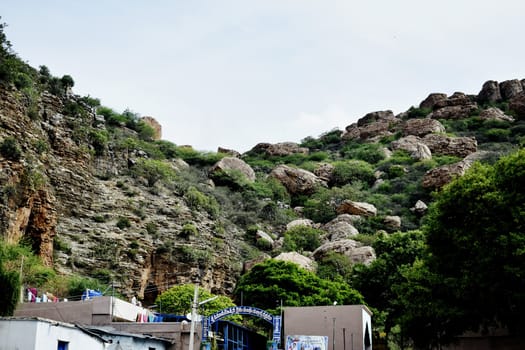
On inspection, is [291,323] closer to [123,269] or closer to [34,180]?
[123,269]

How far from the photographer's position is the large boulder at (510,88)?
393 ft

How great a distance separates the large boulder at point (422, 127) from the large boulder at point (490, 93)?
19.3 meters

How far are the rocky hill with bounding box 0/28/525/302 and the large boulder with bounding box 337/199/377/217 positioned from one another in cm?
15

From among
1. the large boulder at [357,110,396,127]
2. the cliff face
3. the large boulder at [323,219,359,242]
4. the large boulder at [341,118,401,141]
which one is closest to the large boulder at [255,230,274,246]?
the cliff face

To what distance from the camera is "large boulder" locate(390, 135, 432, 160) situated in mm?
96875

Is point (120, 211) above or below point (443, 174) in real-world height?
below

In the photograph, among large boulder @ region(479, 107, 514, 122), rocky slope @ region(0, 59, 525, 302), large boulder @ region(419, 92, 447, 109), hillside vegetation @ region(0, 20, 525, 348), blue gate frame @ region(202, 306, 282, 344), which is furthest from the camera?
large boulder @ region(419, 92, 447, 109)

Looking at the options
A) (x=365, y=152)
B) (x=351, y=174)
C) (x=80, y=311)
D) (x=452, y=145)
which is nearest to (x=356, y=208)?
(x=351, y=174)

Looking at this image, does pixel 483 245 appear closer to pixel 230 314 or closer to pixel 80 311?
pixel 230 314

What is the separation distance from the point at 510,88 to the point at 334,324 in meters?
97.7

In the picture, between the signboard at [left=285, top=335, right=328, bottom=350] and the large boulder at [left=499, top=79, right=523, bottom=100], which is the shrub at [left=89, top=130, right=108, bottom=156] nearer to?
the signboard at [left=285, top=335, right=328, bottom=350]

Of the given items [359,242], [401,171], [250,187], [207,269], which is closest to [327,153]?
[401,171]

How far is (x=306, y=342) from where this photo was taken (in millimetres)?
31141

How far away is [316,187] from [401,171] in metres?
13.6
